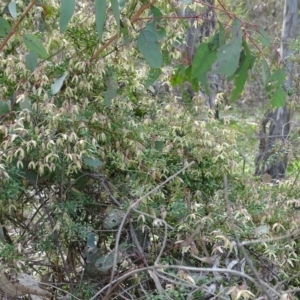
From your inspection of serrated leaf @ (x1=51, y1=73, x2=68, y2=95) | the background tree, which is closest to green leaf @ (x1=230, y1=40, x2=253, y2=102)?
the background tree

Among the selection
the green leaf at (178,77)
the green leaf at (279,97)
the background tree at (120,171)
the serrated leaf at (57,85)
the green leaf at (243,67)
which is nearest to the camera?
the background tree at (120,171)

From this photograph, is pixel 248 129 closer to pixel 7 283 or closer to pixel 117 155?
pixel 117 155

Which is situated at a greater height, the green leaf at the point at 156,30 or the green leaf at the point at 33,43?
the green leaf at the point at 156,30

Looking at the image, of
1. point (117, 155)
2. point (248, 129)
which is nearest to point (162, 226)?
point (117, 155)

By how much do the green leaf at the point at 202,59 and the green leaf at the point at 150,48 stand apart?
165 mm

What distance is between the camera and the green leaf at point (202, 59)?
2.08m

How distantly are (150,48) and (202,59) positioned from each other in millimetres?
220

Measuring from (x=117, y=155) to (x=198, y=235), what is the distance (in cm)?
40

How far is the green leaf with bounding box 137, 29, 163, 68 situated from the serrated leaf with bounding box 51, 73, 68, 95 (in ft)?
0.91

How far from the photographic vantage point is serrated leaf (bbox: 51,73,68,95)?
1.94 meters

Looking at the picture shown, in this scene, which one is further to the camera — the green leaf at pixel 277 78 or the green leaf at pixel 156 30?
the green leaf at pixel 277 78

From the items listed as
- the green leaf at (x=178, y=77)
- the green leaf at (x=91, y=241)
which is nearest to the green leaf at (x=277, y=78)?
the green leaf at (x=178, y=77)

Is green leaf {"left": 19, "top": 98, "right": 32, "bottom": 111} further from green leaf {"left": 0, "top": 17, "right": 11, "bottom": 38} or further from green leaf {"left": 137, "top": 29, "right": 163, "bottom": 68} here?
green leaf {"left": 137, "top": 29, "right": 163, "bottom": 68}

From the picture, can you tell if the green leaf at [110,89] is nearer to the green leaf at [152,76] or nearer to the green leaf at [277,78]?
the green leaf at [152,76]
